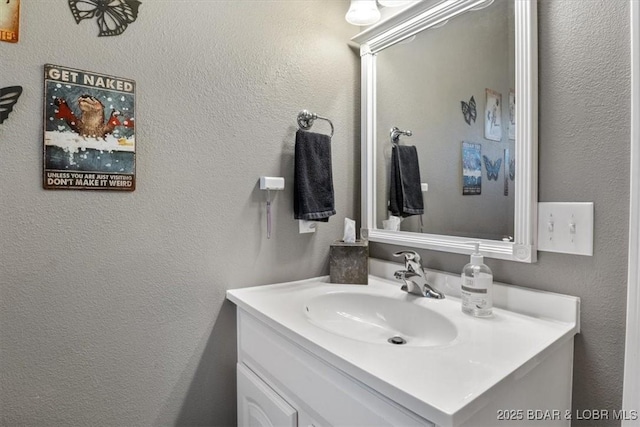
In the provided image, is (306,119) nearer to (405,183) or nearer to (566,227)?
(405,183)

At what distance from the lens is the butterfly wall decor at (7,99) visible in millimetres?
851

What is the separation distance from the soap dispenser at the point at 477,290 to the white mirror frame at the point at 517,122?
4.4 inches

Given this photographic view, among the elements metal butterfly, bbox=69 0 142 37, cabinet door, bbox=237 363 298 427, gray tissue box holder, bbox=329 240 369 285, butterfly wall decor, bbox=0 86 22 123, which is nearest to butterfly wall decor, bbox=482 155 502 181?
gray tissue box holder, bbox=329 240 369 285

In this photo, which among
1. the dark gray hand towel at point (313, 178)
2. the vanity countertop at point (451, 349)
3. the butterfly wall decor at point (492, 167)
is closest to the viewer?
the vanity countertop at point (451, 349)

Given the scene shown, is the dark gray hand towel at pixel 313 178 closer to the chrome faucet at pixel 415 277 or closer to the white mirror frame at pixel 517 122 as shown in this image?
the white mirror frame at pixel 517 122

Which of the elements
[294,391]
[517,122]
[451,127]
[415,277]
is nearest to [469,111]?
[451,127]

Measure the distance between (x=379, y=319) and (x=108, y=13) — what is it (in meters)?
1.21

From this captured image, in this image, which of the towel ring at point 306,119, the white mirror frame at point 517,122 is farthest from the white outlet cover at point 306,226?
the towel ring at point 306,119

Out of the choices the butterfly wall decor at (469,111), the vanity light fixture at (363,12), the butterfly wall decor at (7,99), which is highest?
the vanity light fixture at (363,12)

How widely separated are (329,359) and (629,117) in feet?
2.80

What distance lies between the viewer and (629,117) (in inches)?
31.0

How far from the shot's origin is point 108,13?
0.98 meters

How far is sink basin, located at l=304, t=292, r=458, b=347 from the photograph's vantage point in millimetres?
982

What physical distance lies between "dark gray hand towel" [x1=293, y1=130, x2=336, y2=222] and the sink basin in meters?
0.31
